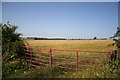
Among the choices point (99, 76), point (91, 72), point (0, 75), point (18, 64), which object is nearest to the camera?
point (99, 76)

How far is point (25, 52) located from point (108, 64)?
7.32 m

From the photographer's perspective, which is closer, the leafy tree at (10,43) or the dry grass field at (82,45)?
the leafy tree at (10,43)

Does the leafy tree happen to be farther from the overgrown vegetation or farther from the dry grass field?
the dry grass field

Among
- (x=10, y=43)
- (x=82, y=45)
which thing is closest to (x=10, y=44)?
(x=10, y=43)

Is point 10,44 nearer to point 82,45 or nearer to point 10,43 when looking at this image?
point 10,43

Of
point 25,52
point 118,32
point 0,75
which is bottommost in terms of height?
point 0,75

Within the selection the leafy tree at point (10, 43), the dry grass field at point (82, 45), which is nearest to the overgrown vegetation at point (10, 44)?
the leafy tree at point (10, 43)

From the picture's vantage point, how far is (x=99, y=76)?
11.0 m

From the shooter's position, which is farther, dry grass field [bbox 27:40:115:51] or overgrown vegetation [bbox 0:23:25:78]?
dry grass field [bbox 27:40:115:51]

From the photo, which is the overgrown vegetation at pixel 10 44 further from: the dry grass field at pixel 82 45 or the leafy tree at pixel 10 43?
the dry grass field at pixel 82 45

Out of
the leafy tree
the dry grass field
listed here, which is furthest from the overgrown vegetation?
the dry grass field

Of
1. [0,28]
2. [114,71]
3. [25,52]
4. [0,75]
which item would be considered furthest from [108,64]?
[0,28]

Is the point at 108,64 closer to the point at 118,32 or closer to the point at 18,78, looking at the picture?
the point at 118,32

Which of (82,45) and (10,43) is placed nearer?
(10,43)
